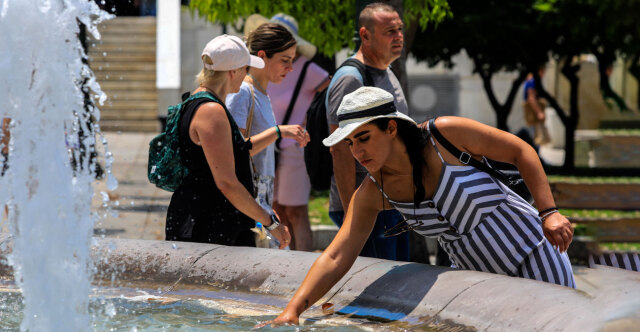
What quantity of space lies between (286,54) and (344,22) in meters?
5.46

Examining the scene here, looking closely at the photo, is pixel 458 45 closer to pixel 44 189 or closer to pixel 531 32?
pixel 531 32

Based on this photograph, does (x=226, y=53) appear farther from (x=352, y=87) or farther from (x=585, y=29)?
(x=585, y=29)

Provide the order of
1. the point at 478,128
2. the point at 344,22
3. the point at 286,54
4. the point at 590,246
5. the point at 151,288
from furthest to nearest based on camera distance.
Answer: the point at 344,22, the point at 590,246, the point at 286,54, the point at 151,288, the point at 478,128

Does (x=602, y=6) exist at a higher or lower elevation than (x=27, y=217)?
higher

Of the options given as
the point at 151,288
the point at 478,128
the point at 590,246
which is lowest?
the point at 590,246

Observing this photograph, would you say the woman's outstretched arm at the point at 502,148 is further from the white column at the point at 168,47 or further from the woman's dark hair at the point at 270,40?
the white column at the point at 168,47

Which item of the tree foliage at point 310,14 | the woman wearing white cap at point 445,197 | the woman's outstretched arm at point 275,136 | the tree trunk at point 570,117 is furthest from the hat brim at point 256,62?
the tree trunk at point 570,117

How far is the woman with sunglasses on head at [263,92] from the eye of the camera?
5195mm

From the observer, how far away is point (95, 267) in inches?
182

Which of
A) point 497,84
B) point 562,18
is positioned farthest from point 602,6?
point 497,84

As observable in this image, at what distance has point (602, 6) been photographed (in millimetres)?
12656

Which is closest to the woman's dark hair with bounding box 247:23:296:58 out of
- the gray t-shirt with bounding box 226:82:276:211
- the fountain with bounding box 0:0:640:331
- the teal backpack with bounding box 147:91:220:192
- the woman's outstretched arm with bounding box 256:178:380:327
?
the gray t-shirt with bounding box 226:82:276:211

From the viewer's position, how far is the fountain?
3820 millimetres

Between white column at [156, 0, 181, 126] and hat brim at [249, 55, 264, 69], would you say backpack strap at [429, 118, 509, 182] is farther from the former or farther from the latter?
white column at [156, 0, 181, 126]
